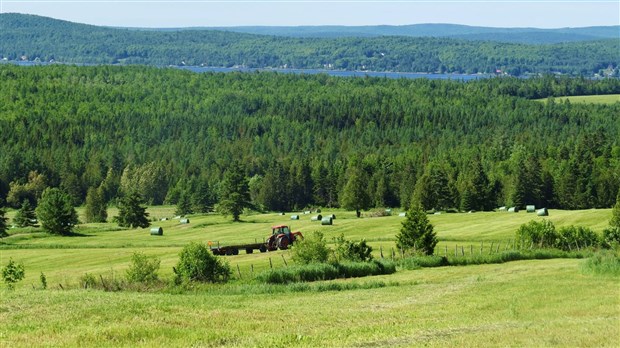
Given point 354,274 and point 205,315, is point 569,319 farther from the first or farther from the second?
point 354,274

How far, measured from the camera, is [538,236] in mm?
65562

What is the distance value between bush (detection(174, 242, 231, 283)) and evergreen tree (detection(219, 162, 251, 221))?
69819 millimetres

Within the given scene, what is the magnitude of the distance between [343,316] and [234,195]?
86251 millimetres

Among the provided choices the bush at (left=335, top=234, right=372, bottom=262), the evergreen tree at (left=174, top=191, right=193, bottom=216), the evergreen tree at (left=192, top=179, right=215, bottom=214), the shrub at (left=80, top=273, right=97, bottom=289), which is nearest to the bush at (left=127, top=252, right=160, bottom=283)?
the shrub at (left=80, top=273, right=97, bottom=289)

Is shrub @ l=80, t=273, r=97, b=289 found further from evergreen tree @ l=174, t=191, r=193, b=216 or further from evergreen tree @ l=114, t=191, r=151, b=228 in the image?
evergreen tree @ l=174, t=191, r=193, b=216

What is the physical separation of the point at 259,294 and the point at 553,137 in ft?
534

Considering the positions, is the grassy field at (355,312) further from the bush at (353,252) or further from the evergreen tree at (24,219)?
the evergreen tree at (24,219)

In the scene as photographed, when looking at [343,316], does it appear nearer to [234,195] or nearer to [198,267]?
[198,267]

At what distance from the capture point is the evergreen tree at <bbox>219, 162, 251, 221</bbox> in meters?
120

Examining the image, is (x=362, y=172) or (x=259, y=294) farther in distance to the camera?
(x=362, y=172)

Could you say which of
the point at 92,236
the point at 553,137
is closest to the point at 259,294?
the point at 92,236

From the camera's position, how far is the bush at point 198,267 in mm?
49375

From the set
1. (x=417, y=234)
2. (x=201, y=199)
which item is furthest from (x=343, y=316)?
(x=201, y=199)

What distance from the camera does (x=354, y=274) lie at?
52500 millimetres
